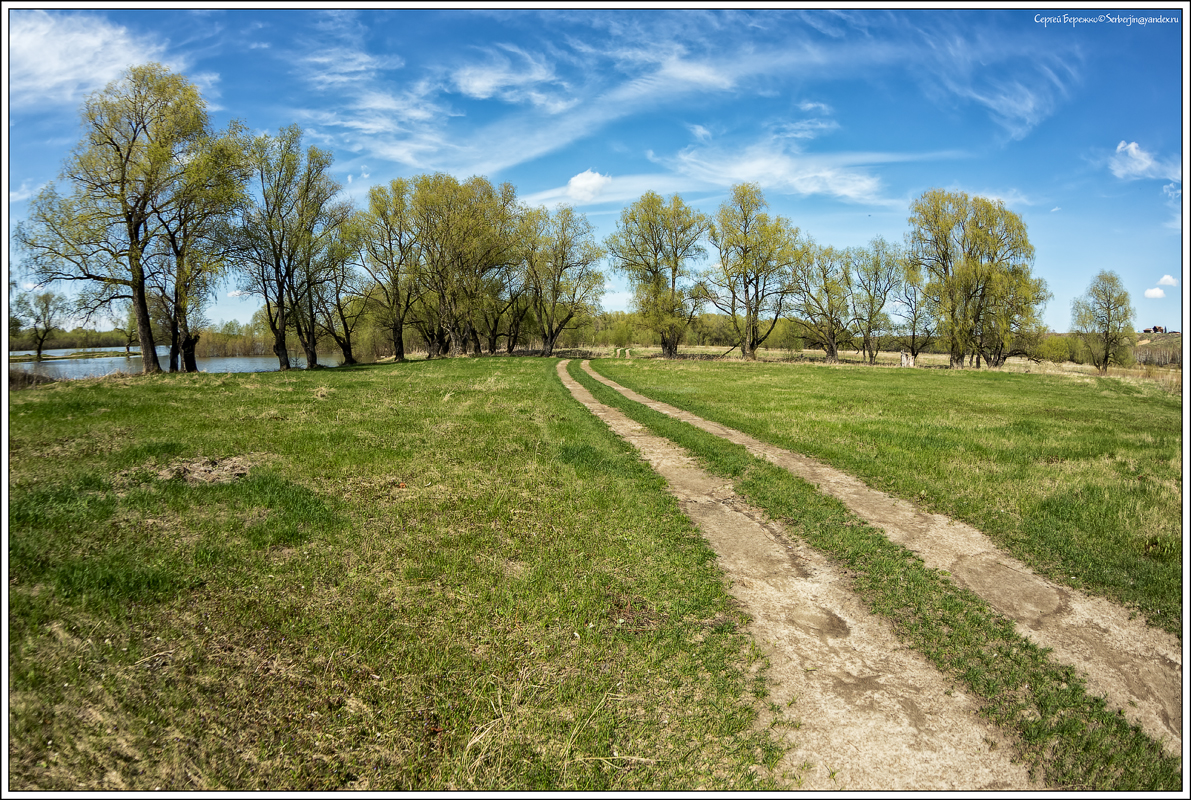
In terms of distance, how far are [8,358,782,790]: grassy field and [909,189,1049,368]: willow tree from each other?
185 feet

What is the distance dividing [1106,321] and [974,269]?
34.4 meters

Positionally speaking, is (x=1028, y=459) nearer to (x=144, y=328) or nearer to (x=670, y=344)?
(x=144, y=328)

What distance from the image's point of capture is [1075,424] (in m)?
15.9

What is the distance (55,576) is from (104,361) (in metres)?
24.5

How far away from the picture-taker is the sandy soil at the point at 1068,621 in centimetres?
391

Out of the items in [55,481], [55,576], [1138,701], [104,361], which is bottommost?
[1138,701]

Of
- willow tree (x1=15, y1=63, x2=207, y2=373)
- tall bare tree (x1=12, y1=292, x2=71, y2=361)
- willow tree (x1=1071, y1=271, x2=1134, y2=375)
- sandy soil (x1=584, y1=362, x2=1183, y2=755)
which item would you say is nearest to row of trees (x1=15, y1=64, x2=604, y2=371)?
willow tree (x1=15, y1=63, x2=207, y2=373)

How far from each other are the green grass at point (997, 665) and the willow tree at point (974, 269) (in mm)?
54766

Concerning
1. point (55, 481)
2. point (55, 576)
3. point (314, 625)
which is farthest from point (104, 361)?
point (314, 625)

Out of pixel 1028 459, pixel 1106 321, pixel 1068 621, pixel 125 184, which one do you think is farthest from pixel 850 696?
pixel 1106 321

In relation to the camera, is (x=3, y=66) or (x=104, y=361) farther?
(x=104, y=361)

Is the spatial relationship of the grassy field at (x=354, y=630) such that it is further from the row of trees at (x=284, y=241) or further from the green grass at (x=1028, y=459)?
the row of trees at (x=284, y=241)

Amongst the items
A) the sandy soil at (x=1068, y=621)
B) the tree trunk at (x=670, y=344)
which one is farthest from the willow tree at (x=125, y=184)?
the tree trunk at (x=670, y=344)

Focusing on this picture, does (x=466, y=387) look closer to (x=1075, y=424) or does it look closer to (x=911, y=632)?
(x=911, y=632)
